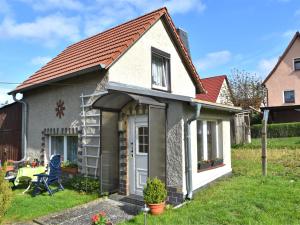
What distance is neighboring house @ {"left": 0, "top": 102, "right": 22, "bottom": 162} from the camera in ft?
42.2

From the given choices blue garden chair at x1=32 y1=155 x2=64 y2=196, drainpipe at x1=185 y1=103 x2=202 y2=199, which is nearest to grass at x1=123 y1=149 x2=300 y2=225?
drainpipe at x1=185 y1=103 x2=202 y2=199

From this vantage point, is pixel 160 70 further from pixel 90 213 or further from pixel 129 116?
pixel 90 213

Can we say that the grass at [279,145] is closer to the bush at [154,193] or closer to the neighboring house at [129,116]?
the neighboring house at [129,116]

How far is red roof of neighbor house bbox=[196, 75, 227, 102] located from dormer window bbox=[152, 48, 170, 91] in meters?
16.3

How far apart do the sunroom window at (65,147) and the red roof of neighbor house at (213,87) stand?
62.7ft

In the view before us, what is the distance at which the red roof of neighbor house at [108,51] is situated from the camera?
30.2ft

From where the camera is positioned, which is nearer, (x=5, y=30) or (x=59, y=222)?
(x=59, y=222)

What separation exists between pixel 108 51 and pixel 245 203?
6.27 metres

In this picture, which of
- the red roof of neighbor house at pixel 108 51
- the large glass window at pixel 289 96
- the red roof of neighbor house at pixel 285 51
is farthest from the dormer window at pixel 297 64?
the red roof of neighbor house at pixel 108 51

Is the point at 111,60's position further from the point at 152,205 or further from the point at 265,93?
the point at 265,93

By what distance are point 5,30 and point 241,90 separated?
23.4 meters

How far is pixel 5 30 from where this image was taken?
11.9 m

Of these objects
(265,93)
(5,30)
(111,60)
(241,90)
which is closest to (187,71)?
(111,60)

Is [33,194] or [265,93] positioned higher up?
[265,93]
